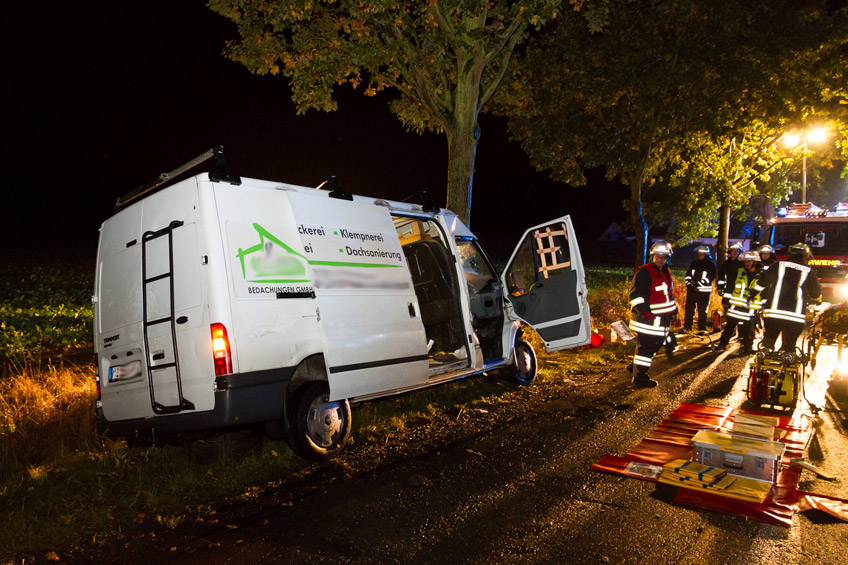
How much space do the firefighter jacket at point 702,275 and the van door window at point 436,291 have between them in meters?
7.37

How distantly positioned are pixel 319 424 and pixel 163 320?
1531 millimetres

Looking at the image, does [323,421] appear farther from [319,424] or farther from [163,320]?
[163,320]

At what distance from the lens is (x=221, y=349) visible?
4238 mm

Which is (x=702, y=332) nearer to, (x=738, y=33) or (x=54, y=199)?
(x=738, y=33)

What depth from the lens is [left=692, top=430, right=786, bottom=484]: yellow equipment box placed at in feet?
13.6

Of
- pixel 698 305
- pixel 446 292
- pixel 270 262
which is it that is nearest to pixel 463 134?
pixel 446 292

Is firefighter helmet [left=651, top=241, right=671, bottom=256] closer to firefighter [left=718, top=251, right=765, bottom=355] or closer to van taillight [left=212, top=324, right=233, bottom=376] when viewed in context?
firefighter [left=718, top=251, right=765, bottom=355]

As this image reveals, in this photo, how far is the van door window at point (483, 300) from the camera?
23.8 ft

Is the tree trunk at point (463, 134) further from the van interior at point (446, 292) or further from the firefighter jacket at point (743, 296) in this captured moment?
the firefighter jacket at point (743, 296)

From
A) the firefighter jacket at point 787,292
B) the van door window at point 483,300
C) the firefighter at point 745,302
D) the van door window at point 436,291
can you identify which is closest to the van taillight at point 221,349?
the van door window at point 436,291

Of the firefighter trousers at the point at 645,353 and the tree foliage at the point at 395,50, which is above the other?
the tree foliage at the point at 395,50

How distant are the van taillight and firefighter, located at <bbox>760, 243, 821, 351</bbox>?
6.13 metres

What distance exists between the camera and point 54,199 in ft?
142

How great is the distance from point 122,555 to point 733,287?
413 inches
